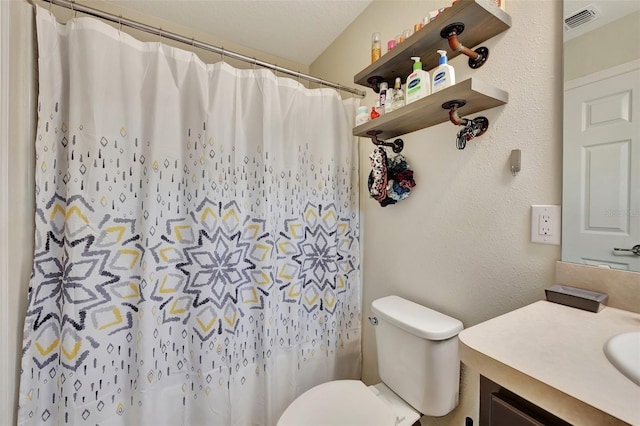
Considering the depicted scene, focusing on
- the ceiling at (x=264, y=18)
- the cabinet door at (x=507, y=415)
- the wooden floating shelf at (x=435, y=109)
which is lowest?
the cabinet door at (x=507, y=415)

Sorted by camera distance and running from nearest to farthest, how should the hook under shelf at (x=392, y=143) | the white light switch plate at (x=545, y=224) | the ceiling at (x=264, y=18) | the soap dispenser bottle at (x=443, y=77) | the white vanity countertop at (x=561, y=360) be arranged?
the white vanity countertop at (x=561, y=360), the white light switch plate at (x=545, y=224), the soap dispenser bottle at (x=443, y=77), the hook under shelf at (x=392, y=143), the ceiling at (x=264, y=18)

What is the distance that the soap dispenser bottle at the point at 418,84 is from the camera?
98cm

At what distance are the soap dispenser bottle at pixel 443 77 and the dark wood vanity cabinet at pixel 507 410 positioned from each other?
855 millimetres

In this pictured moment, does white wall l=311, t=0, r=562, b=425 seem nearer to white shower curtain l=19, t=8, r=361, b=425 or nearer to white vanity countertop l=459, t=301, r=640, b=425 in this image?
white vanity countertop l=459, t=301, r=640, b=425

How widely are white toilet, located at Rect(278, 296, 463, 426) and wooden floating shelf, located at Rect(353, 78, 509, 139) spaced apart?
2.61 ft

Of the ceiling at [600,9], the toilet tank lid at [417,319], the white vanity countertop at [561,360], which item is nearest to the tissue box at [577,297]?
the white vanity countertop at [561,360]

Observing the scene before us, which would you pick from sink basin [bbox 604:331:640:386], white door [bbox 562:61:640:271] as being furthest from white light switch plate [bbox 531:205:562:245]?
sink basin [bbox 604:331:640:386]

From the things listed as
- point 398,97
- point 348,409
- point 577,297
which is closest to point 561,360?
point 577,297

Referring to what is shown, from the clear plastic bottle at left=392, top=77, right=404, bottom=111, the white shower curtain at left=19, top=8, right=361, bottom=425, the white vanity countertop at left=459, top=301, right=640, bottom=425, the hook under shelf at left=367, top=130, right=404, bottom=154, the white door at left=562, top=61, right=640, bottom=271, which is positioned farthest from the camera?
the hook under shelf at left=367, top=130, right=404, bottom=154

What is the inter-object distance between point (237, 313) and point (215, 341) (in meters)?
0.15

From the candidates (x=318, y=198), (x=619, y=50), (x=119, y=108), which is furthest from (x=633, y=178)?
(x=119, y=108)

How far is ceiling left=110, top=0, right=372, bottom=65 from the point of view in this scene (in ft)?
4.96

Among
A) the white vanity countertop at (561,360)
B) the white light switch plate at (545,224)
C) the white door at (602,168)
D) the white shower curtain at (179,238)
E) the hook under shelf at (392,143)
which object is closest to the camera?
the white vanity countertop at (561,360)

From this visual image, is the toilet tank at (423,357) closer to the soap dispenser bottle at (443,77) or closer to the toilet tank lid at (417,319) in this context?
the toilet tank lid at (417,319)
